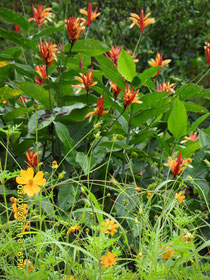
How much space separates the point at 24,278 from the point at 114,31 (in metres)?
3.35

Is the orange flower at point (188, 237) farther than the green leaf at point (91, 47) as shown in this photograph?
No

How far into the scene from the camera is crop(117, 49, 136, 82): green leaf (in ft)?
4.57

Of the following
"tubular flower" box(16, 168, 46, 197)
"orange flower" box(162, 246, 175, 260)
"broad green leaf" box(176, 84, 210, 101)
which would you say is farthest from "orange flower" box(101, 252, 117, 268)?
"broad green leaf" box(176, 84, 210, 101)

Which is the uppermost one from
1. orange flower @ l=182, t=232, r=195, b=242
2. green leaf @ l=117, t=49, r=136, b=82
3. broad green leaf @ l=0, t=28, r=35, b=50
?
broad green leaf @ l=0, t=28, r=35, b=50

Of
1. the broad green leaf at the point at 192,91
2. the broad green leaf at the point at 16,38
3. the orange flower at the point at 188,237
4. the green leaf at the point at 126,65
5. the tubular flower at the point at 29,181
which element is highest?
the broad green leaf at the point at 16,38

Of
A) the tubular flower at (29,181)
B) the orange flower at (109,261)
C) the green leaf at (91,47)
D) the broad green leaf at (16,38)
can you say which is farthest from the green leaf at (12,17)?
the orange flower at (109,261)

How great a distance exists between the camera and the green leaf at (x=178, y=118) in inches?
55.7

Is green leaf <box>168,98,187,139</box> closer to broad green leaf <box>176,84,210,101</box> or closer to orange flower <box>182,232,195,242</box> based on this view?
broad green leaf <box>176,84,210,101</box>

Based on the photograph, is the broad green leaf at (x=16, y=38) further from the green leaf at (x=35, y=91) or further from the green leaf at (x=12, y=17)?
the green leaf at (x=35, y=91)

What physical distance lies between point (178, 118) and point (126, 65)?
27 cm

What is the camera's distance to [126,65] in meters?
1.40

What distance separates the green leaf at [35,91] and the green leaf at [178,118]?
0.47m

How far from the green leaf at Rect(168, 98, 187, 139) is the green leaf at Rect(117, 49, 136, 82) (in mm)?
192

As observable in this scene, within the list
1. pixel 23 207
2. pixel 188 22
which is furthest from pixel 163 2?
pixel 23 207
